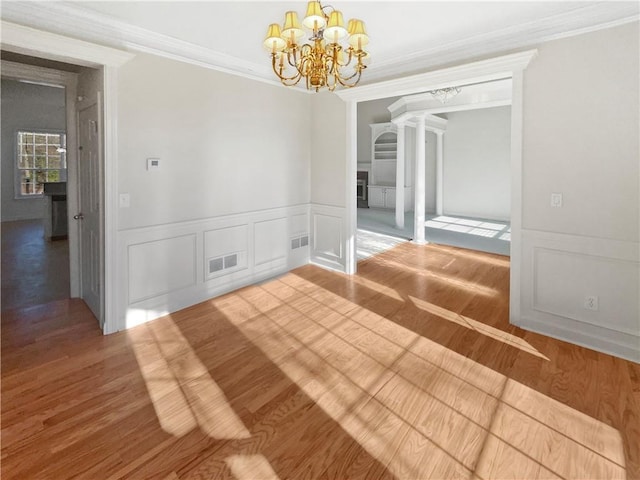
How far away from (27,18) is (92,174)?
1307 millimetres

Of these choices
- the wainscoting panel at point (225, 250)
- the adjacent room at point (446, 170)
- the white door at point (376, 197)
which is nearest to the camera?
the wainscoting panel at point (225, 250)

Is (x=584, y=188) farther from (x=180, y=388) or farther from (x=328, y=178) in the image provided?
(x=180, y=388)

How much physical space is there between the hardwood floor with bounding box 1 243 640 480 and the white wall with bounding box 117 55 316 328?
0.52 meters

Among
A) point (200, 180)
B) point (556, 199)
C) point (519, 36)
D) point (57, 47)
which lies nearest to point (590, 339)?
point (556, 199)

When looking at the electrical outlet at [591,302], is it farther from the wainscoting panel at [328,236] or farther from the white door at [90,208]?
the white door at [90,208]

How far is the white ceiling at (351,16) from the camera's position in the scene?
107 inches

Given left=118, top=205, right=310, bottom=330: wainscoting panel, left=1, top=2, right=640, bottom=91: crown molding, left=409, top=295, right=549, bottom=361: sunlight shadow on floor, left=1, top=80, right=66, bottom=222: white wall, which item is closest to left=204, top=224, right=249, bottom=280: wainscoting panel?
left=118, top=205, right=310, bottom=330: wainscoting panel

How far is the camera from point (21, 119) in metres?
8.72

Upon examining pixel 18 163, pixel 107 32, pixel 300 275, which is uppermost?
pixel 107 32

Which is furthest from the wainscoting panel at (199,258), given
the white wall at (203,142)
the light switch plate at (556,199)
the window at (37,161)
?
the window at (37,161)

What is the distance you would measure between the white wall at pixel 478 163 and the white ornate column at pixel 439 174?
0.10 metres

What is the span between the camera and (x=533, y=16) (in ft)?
9.54

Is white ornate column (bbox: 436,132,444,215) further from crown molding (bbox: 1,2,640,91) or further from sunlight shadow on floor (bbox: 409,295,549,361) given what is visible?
sunlight shadow on floor (bbox: 409,295,549,361)

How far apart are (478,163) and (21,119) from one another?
1164cm
